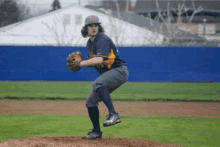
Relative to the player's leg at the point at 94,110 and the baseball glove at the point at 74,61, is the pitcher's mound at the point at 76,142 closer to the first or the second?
the player's leg at the point at 94,110

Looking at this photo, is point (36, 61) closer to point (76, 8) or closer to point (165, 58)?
point (165, 58)

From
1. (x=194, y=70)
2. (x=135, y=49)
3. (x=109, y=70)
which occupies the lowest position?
(x=194, y=70)

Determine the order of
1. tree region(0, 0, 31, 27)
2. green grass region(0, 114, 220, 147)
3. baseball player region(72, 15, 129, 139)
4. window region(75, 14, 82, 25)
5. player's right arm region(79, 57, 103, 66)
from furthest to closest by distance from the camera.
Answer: window region(75, 14, 82, 25) < tree region(0, 0, 31, 27) < green grass region(0, 114, 220, 147) < baseball player region(72, 15, 129, 139) < player's right arm region(79, 57, 103, 66)

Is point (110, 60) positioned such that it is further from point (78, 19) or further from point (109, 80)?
point (78, 19)

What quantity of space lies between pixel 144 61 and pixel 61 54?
5180 millimetres

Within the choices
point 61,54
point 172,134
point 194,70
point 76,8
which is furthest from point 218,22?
point 172,134

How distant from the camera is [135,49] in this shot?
1831 cm

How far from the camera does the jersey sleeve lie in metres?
4.19

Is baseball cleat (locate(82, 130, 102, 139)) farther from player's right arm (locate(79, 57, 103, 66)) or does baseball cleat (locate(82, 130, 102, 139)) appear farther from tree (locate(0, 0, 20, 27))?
tree (locate(0, 0, 20, 27))

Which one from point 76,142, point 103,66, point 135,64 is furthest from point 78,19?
point 76,142

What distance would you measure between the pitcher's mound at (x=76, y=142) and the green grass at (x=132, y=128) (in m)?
0.50

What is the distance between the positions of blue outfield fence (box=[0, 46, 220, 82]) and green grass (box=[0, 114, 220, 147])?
10850 millimetres

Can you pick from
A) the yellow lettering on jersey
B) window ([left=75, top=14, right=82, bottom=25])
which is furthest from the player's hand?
window ([left=75, top=14, right=82, bottom=25])

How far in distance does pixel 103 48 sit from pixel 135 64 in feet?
46.1
